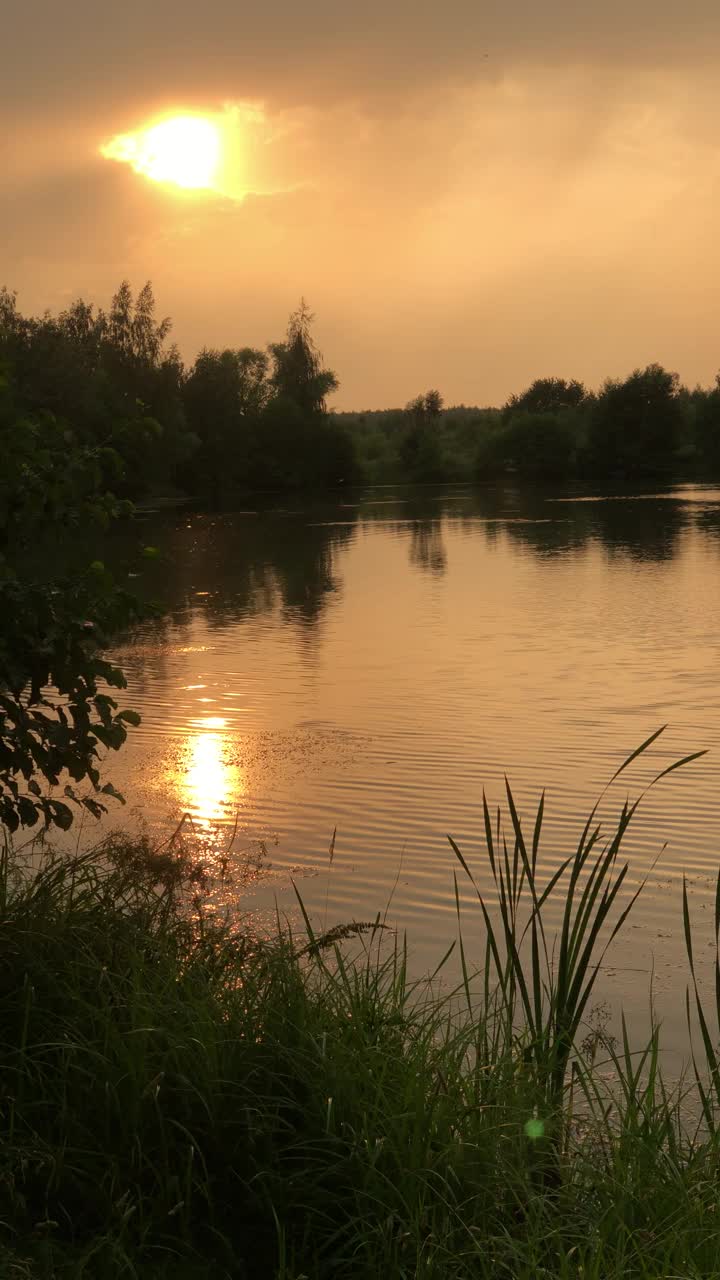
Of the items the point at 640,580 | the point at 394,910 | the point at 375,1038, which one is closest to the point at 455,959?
the point at 394,910

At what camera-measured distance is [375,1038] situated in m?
4.22

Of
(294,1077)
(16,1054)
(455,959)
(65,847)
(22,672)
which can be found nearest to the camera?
(294,1077)

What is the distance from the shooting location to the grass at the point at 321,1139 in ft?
11.0

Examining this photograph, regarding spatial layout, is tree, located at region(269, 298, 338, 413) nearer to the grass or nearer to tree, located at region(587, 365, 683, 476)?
tree, located at region(587, 365, 683, 476)

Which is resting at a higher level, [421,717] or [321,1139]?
[321,1139]

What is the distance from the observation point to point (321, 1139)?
11.9ft

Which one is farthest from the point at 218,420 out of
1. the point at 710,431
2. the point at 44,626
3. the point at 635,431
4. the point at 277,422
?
the point at 44,626

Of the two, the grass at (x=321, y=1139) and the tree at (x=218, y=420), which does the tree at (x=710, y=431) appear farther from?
the grass at (x=321, y=1139)

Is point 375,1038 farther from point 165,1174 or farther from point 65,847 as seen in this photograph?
point 65,847

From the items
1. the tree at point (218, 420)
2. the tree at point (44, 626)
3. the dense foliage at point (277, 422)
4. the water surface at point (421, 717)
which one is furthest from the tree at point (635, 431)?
the tree at point (44, 626)

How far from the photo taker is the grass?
335cm

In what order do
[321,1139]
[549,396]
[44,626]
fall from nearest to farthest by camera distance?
[321,1139] < [44,626] < [549,396]

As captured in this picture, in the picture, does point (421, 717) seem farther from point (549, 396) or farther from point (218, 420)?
point (549, 396)

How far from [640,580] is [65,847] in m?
22.0
